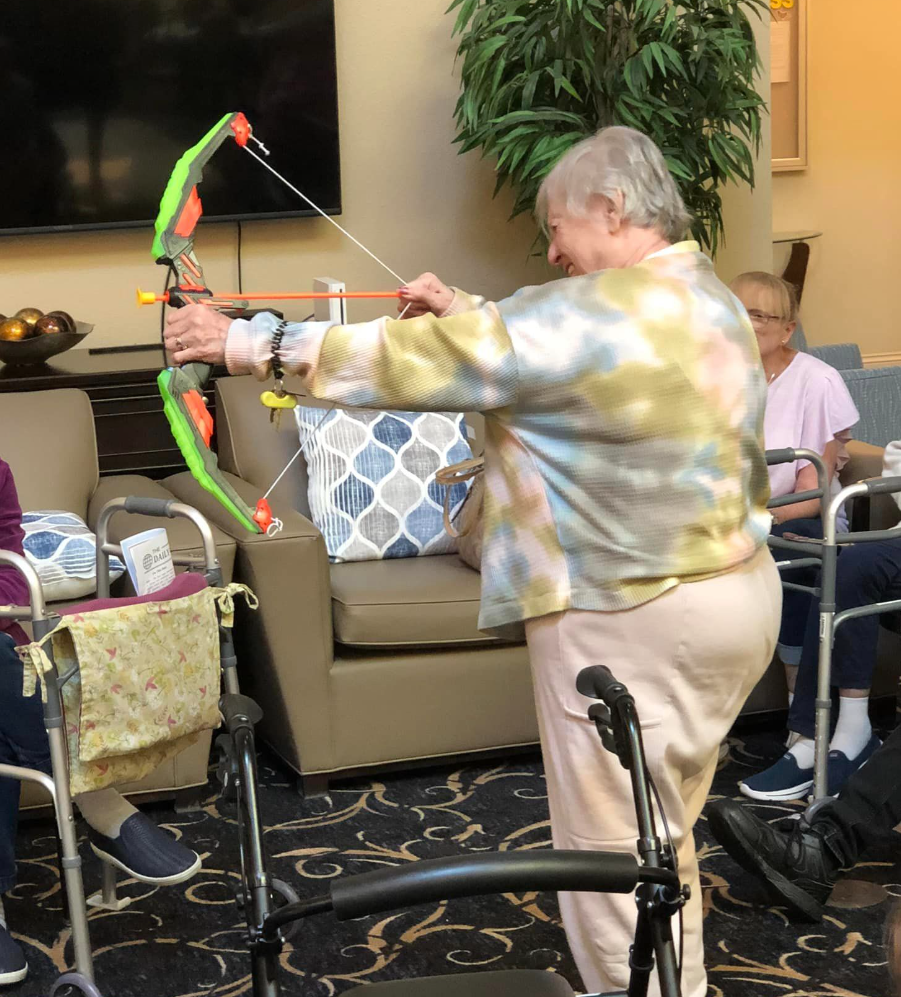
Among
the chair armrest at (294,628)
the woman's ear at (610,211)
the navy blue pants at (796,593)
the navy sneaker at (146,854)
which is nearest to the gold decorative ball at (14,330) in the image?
the chair armrest at (294,628)

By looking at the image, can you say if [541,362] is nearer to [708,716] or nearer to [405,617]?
[708,716]

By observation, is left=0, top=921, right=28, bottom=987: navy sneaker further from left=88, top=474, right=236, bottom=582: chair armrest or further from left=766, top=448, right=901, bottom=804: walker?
left=766, top=448, right=901, bottom=804: walker

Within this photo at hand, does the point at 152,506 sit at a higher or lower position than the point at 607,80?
lower

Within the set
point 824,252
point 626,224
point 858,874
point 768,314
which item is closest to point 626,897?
point 626,224

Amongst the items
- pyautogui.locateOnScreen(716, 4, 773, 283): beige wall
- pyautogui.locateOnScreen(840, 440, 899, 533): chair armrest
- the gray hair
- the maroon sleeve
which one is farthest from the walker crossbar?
pyautogui.locateOnScreen(716, 4, 773, 283): beige wall

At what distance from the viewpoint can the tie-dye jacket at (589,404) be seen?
5.01ft

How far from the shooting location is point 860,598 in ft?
9.20

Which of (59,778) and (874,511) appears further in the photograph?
(874,511)

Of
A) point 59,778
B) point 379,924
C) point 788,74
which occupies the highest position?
point 788,74

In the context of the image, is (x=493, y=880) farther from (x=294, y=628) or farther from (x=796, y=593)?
(x=796, y=593)

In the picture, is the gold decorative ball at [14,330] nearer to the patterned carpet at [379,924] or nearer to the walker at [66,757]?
the walker at [66,757]

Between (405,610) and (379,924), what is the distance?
2.42 ft

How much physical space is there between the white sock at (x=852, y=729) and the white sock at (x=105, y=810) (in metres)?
1.40

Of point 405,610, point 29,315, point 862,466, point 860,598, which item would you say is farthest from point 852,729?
point 29,315
